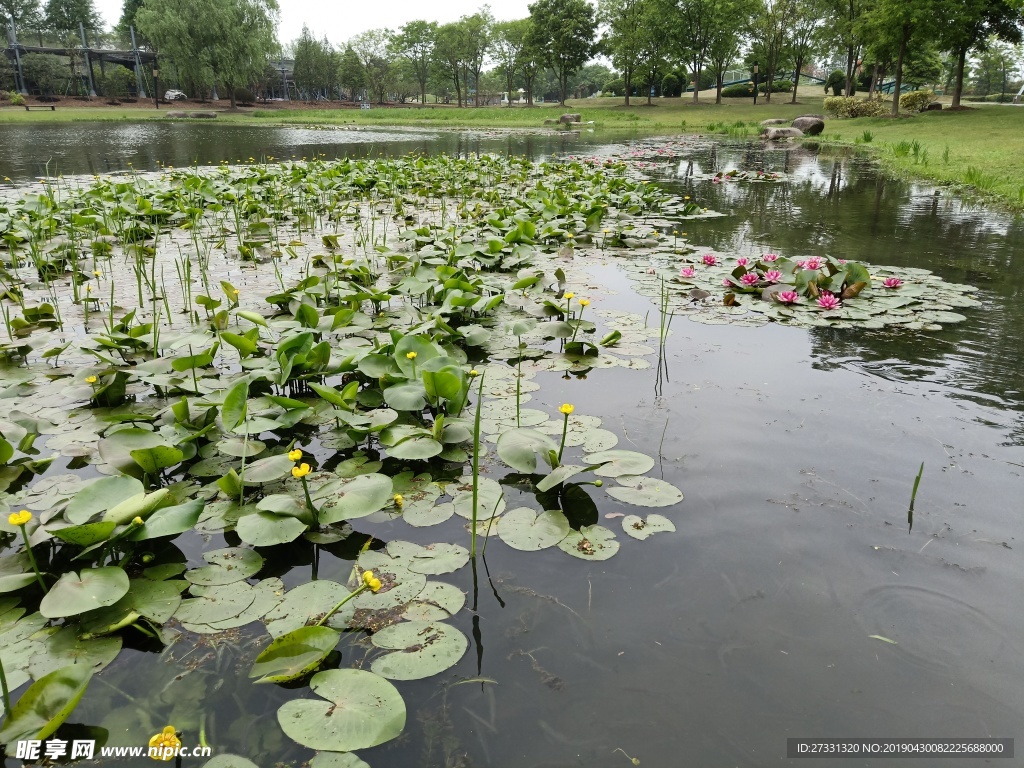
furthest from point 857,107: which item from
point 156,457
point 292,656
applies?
point 292,656

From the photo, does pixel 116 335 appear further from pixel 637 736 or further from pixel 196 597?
Answer: pixel 637 736

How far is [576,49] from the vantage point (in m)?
42.7

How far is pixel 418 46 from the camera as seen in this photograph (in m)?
58.8

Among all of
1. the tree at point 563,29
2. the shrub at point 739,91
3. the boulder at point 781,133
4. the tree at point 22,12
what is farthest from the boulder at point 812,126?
the tree at point 22,12

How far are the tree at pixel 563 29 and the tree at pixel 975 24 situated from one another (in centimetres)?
2473

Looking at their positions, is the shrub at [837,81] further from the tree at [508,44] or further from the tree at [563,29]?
the tree at [508,44]

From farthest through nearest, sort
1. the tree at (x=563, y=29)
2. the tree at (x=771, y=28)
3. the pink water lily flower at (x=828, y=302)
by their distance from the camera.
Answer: the tree at (x=563, y=29), the tree at (x=771, y=28), the pink water lily flower at (x=828, y=302)

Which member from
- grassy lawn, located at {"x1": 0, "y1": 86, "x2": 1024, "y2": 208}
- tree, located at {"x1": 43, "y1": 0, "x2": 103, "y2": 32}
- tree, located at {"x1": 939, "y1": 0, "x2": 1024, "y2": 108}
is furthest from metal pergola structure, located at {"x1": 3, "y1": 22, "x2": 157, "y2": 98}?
tree, located at {"x1": 939, "y1": 0, "x2": 1024, "y2": 108}

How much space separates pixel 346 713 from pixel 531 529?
29.5 inches

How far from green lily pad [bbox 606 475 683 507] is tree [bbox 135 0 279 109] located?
134ft

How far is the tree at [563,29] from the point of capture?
42.0m

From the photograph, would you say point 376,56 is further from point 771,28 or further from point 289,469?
point 289,469

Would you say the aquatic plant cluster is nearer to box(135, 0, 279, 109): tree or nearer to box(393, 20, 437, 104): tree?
box(135, 0, 279, 109): tree

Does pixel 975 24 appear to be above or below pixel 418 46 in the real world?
below
